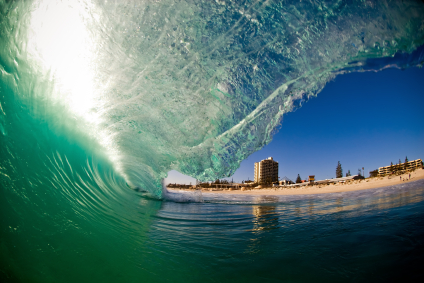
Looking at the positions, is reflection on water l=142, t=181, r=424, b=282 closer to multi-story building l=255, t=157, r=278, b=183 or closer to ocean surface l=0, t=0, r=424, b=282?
ocean surface l=0, t=0, r=424, b=282

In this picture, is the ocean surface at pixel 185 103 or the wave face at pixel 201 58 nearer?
the ocean surface at pixel 185 103

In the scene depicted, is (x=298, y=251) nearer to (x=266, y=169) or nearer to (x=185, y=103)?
(x=185, y=103)

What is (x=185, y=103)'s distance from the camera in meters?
3.74

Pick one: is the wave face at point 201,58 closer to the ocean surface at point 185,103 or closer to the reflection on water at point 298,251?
the ocean surface at point 185,103

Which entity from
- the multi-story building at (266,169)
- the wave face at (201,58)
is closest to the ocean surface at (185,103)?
the wave face at (201,58)

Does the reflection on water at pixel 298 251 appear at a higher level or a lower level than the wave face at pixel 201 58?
lower

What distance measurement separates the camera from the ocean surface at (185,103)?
5.96 ft

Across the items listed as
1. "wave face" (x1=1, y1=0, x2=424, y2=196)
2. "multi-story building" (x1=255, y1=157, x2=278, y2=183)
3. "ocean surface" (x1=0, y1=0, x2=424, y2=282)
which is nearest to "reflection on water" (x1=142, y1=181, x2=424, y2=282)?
"ocean surface" (x1=0, y1=0, x2=424, y2=282)

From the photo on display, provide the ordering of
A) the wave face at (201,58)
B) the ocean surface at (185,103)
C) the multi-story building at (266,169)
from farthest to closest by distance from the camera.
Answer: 1. the multi-story building at (266,169)
2. the wave face at (201,58)
3. the ocean surface at (185,103)

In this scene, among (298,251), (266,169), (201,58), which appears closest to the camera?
(298,251)

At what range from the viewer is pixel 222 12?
8.48 ft

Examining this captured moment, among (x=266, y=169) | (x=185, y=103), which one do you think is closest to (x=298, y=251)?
(x=185, y=103)

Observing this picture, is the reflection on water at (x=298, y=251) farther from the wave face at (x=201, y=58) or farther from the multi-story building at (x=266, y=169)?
the multi-story building at (x=266, y=169)

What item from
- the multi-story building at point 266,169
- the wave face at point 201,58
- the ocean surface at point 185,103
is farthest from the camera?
the multi-story building at point 266,169
